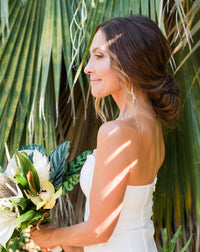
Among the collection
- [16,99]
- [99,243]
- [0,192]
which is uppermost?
[16,99]

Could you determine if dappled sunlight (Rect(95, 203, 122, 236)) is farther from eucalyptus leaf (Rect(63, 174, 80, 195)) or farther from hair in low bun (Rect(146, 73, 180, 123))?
hair in low bun (Rect(146, 73, 180, 123))

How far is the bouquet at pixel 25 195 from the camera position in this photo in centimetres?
107

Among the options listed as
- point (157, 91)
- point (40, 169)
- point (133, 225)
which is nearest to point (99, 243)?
point (133, 225)

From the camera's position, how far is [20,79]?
1.84 meters

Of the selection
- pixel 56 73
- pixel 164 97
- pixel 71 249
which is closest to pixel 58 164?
pixel 71 249

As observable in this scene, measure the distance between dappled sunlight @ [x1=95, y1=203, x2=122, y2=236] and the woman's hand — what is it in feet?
0.47

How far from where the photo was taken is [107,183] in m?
1.05

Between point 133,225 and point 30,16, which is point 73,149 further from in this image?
point 133,225

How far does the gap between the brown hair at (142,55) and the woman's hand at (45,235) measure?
47 centimetres

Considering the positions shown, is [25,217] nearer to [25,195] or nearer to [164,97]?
[25,195]

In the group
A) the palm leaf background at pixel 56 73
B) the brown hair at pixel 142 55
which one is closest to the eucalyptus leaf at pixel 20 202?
the brown hair at pixel 142 55

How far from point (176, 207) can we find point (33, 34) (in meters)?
1.10

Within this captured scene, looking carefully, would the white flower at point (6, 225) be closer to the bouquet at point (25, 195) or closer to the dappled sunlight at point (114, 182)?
the bouquet at point (25, 195)

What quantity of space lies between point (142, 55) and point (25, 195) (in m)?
0.51
